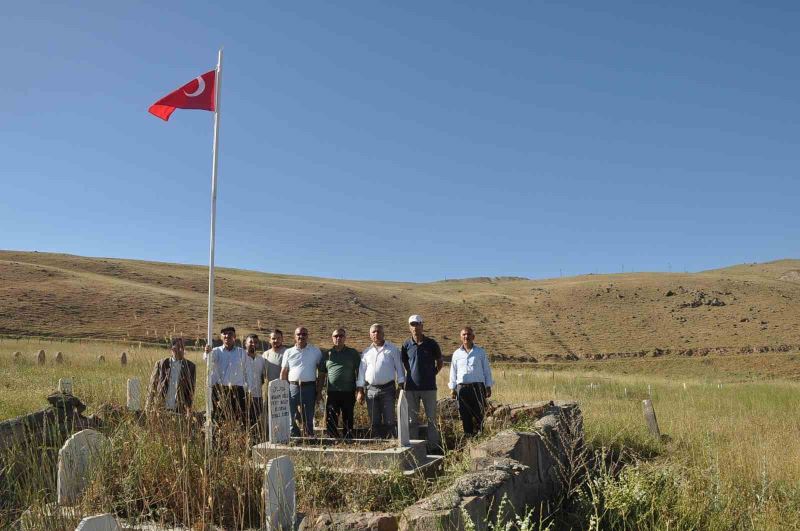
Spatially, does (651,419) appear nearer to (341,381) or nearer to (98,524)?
(341,381)

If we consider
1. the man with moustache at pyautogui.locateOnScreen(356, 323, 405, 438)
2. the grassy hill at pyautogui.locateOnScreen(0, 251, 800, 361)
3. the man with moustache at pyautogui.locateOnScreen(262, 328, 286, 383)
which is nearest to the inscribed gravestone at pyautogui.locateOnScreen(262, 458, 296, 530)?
the man with moustache at pyautogui.locateOnScreen(356, 323, 405, 438)

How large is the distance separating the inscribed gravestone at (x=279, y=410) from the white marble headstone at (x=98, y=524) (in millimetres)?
Result: 3000

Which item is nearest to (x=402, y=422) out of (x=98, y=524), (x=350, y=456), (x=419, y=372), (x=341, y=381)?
(x=350, y=456)

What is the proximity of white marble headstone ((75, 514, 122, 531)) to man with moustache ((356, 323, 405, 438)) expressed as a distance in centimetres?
535

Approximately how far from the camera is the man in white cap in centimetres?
884

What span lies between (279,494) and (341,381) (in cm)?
431

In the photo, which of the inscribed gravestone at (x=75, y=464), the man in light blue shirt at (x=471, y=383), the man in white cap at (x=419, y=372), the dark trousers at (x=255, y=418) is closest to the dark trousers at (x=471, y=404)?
the man in light blue shirt at (x=471, y=383)

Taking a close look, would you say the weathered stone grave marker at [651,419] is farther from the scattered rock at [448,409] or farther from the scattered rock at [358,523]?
the scattered rock at [358,523]

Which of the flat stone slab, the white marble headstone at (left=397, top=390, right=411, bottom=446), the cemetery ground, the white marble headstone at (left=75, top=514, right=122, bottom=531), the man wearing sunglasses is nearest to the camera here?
the white marble headstone at (left=75, top=514, right=122, bottom=531)

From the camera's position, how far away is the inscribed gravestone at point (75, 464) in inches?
186

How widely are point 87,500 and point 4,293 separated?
47205 mm

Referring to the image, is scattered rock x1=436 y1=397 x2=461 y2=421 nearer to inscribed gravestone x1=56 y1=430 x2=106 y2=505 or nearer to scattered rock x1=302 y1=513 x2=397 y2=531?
scattered rock x1=302 y1=513 x2=397 y2=531

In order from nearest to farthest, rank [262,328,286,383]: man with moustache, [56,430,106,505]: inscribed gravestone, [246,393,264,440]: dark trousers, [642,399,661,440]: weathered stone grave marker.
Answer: [56,430,106,505]: inscribed gravestone, [246,393,264,440]: dark trousers, [262,328,286,383]: man with moustache, [642,399,661,440]: weathered stone grave marker

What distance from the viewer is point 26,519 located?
→ 4.10 metres
